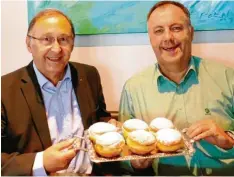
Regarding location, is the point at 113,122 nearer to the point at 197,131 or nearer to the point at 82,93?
the point at 82,93

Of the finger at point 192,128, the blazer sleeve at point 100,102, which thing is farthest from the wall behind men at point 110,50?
the finger at point 192,128

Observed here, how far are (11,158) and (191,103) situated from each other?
616 mm

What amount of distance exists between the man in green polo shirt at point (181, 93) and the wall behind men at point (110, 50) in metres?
0.03

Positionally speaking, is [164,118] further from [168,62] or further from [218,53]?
[218,53]

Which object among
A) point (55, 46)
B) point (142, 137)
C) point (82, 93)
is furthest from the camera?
point (82, 93)

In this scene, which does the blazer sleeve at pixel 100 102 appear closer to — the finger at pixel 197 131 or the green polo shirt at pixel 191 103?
the green polo shirt at pixel 191 103

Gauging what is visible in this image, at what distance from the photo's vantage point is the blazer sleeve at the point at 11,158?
0.99 metres

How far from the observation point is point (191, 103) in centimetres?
113

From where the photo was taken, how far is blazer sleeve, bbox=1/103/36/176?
99cm

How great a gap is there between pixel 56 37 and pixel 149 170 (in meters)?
0.53

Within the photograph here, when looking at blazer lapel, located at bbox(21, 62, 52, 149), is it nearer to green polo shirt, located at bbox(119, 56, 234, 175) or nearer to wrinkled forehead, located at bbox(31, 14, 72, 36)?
wrinkled forehead, located at bbox(31, 14, 72, 36)

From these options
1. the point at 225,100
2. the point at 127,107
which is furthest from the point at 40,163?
the point at 225,100

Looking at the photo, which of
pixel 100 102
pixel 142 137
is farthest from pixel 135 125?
pixel 100 102

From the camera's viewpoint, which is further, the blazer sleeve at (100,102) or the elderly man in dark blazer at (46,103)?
the blazer sleeve at (100,102)
